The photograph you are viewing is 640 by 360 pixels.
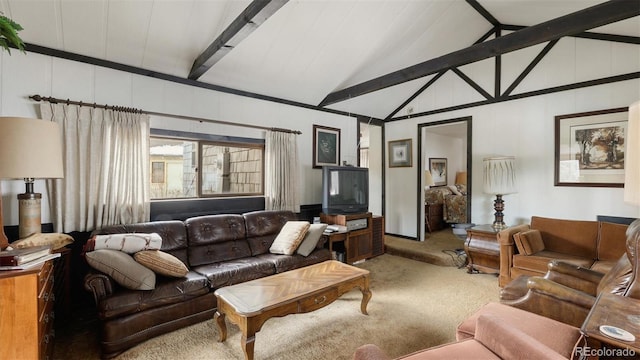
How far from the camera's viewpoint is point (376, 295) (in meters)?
2.96

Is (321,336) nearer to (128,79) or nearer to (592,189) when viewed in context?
(128,79)

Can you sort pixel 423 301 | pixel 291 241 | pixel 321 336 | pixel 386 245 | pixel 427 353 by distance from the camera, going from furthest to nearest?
pixel 386 245 < pixel 291 241 < pixel 423 301 < pixel 321 336 < pixel 427 353

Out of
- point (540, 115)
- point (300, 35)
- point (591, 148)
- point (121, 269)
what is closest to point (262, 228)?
point (121, 269)

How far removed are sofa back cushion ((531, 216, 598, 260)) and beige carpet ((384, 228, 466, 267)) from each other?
1.06m

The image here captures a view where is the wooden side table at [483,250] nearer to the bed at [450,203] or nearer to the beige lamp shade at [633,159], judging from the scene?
the bed at [450,203]

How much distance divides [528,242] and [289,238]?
2.65 metres

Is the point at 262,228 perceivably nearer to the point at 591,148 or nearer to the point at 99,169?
the point at 99,169

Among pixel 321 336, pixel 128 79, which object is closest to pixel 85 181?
pixel 128 79

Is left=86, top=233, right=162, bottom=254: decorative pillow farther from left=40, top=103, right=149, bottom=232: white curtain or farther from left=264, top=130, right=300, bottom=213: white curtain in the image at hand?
left=264, top=130, right=300, bottom=213: white curtain

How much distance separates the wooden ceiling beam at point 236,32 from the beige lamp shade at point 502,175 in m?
3.25

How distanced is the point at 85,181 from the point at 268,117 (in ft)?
7.20

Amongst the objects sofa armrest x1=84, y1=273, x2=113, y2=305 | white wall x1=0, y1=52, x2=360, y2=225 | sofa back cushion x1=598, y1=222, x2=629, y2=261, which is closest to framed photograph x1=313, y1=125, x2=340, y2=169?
white wall x1=0, y1=52, x2=360, y2=225

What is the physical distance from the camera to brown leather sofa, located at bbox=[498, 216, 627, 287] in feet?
9.34

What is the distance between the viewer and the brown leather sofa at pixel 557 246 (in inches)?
112
